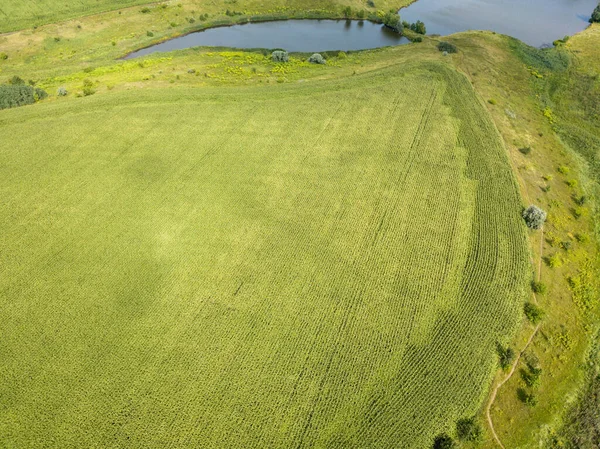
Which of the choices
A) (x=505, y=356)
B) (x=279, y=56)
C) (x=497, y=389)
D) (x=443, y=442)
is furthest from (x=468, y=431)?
(x=279, y=56)

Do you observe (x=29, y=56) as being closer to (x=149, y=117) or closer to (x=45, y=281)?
(x=149, y=117)

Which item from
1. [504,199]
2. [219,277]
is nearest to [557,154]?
[504,199]

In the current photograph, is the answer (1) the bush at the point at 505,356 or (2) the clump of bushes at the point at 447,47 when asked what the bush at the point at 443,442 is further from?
(2) the clump of bushes at the point at 447,47

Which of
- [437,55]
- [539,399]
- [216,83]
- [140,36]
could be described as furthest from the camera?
[140,36]

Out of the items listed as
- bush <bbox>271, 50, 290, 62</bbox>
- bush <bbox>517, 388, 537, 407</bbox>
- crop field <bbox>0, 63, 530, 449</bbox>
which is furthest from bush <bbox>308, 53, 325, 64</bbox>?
bush <bbox>517, 388, 537, 407</bbox>

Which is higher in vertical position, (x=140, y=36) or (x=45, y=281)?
(x=140, y=36)

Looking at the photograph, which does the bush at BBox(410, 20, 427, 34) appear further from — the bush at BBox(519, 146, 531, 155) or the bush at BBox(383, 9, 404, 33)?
the bush at BBox(519, 146, 531, 155)
